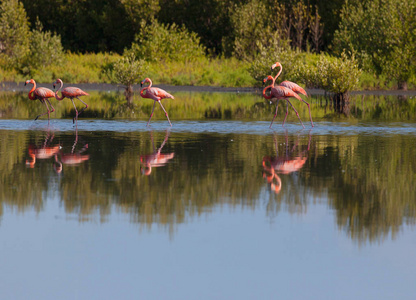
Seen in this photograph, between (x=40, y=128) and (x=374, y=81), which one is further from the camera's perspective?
(x=374, y=81)

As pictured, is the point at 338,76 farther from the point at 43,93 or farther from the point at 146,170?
the point at 146,170

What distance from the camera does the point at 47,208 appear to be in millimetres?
8461

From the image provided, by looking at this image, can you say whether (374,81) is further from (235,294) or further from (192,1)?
(235,294)

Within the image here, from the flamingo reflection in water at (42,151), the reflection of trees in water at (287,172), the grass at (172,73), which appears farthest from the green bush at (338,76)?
the flamingo reflection in water at (42,151)

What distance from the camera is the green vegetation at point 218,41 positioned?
40.7 meters

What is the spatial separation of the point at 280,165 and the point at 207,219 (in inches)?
169

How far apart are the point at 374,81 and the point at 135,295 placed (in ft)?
125

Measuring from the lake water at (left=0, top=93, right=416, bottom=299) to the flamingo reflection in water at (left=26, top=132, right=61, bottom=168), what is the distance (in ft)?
0.09

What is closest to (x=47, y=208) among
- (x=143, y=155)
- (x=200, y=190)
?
(x=200, y=190)

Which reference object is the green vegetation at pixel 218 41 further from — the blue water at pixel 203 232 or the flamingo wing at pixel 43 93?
the blue water at pixel 203 232

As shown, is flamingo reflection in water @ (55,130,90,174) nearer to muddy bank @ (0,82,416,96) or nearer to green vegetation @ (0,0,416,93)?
green vegetation @ (0,0,416,93)

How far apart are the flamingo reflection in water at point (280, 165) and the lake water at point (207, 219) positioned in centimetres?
3

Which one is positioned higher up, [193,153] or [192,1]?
[192,1]

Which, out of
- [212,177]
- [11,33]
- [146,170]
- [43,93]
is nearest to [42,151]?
[146,170]
